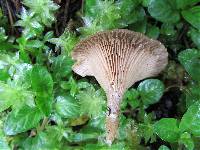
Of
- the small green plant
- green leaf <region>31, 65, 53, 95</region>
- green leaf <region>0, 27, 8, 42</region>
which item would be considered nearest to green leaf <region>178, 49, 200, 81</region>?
the small green plant

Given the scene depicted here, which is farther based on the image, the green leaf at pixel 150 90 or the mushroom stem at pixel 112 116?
the green leaf at pixel 150 90

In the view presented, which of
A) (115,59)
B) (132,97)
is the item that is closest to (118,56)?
(115,59)

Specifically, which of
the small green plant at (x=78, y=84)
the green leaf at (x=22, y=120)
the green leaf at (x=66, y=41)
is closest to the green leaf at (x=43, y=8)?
the small green plant at (x=78, y=84)

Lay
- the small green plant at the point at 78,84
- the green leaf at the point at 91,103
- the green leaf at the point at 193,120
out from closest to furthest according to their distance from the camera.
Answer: the green leaf at the point at 193,120, the small green plant at the point at 78,84, the green leaf at the point at 91,103

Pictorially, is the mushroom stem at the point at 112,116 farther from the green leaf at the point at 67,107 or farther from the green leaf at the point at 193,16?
the green leaf at the point at 193,16

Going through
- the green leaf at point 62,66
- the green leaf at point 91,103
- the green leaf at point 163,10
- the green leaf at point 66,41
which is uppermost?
the green leaf at point 163,10

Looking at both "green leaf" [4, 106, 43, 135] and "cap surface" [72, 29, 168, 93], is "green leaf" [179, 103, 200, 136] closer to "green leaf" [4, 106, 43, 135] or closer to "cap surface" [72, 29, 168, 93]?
"cap surface" [72, 29, 168, 93]

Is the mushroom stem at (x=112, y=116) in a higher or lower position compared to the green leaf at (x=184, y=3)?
lower
